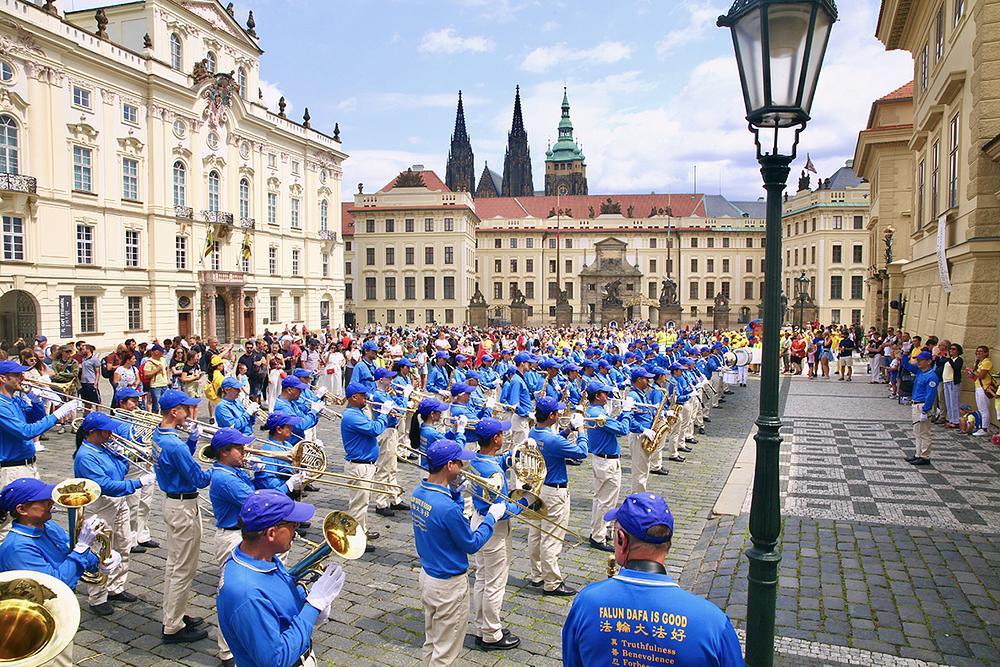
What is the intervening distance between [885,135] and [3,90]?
38808 millimetres

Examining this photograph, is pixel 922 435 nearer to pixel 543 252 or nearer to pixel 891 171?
pixel 891 171

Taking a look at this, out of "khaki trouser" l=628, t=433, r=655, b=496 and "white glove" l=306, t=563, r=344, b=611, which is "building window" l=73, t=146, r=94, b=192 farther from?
"white glove" l=306, t=563, r=344, b=611

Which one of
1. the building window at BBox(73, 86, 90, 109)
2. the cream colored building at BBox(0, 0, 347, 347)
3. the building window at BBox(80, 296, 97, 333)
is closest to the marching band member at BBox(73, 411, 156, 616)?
the cream colored building at BBox(0, 0, 347, 347)

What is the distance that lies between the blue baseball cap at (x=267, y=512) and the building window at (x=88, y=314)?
35.4 m

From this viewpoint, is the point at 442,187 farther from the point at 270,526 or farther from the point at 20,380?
the point at 270,526

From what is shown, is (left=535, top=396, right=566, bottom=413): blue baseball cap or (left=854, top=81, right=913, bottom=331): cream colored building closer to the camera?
(left=535, top=396, right=566, bottom=413): blue baseball cap

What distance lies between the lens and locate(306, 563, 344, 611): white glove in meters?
3.68

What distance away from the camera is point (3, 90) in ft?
95.7

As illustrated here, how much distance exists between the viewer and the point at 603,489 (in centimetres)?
865

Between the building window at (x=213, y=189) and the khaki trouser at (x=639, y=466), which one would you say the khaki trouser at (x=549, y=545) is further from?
the building window at (x=213, y=189)

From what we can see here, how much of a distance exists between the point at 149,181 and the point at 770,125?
40.2 meters

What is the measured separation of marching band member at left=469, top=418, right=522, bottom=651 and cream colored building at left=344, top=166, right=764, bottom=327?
69223 mm

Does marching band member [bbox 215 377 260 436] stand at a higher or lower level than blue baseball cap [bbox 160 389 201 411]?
lower

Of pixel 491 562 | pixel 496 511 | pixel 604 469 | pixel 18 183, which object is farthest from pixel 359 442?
pixel 18 183
